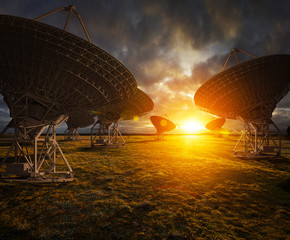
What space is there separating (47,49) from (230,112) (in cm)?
2153

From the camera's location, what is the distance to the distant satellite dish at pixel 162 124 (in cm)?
5899

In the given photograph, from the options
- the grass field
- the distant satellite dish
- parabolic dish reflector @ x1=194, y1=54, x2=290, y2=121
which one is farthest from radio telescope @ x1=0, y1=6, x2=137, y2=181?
the distant satellite dish

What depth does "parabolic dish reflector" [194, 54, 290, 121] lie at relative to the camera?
16109 mm

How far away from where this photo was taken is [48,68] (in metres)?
10.2

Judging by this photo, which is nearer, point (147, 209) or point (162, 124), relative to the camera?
point (147, 209)

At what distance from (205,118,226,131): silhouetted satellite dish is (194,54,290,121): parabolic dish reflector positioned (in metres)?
59.1

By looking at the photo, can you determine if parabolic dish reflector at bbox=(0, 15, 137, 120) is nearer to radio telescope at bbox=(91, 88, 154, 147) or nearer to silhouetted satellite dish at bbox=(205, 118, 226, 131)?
radio telescope at bbox=(91, 88, 154, 147)

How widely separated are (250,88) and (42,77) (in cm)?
2125

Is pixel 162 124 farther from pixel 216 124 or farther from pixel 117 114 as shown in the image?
pixel 216 124

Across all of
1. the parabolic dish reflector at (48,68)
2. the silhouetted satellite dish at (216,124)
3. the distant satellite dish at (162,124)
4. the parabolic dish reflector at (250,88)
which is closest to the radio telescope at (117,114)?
the parabolic dish reflector at (250,88)

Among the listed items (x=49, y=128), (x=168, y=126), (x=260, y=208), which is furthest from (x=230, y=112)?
(x=168, y=126)

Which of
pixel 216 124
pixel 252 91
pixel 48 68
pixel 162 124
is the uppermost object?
pixel 252 91

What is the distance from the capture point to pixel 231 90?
61.3 feet

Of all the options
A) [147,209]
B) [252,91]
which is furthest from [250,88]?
[147,209]
